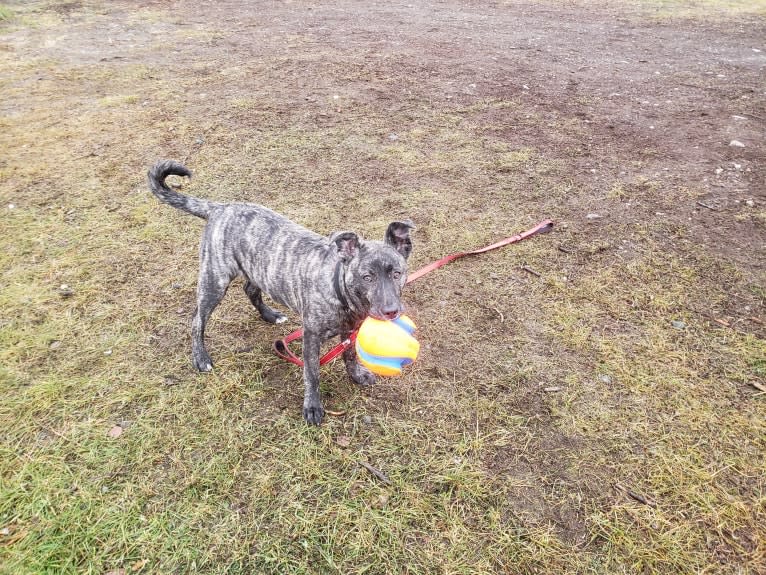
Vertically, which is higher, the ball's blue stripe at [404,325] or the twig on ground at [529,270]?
the ball's blue stripe at [404,325]

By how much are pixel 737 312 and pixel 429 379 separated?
340 centimetres

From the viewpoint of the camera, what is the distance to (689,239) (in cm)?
595

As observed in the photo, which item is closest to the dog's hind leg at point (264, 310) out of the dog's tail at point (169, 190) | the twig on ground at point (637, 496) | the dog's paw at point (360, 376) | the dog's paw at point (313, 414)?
the dog's tail at point (169, 190)

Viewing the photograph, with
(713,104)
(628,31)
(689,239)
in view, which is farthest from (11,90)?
(628,31)

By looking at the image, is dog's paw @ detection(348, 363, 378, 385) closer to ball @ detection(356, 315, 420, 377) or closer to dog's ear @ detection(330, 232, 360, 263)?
ball @ detection(356, 315, 420, 377)

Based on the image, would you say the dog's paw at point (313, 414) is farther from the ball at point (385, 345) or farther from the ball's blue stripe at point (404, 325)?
the ball's blue stripe at point (404, 325)

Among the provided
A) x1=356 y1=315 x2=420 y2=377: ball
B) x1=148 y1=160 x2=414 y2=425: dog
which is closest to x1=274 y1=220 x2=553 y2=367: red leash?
x1=148 y1=160 x2=414 y2=425: dog

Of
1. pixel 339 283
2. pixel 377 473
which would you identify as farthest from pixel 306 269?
pixel 377 473

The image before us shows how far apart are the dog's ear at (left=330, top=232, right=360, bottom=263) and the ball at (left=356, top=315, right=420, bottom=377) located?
51 centimetres

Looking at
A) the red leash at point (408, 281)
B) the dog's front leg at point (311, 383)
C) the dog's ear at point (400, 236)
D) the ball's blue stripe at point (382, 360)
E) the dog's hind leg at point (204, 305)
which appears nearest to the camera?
the ball's blue stripe at point (382, 360)

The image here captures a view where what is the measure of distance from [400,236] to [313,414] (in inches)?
65.3

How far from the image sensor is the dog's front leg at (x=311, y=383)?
12.7 feet

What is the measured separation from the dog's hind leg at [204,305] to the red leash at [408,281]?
0.67 meters

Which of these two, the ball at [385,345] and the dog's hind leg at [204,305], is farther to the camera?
the dog's hind leg at [204,305]
